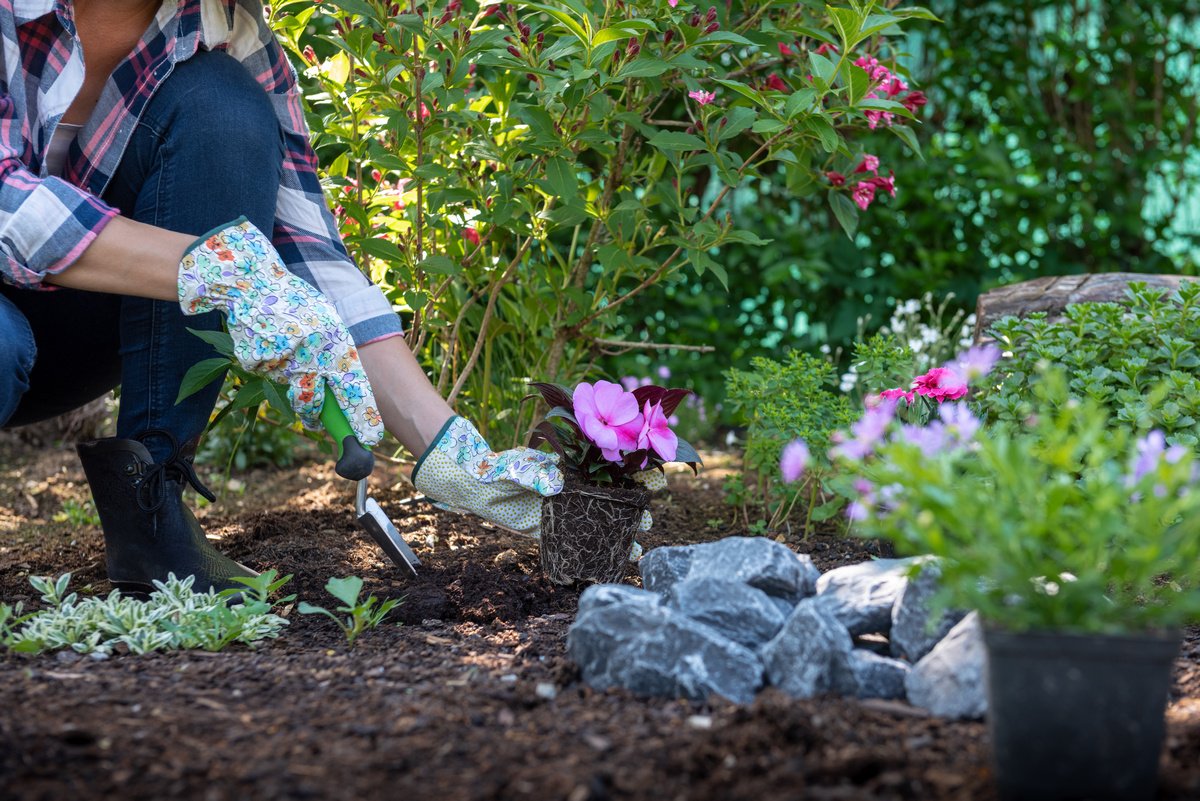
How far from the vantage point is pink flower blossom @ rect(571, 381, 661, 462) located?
1843 millimetres

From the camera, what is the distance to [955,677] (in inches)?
49.8

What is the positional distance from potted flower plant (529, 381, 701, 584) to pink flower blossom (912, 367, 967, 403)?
1.72 feet

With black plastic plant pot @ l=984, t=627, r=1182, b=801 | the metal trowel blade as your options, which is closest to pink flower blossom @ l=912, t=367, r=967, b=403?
the metal trowel blade

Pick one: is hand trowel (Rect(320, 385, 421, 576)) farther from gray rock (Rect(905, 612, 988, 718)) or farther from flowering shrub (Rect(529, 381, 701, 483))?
gray rock (Rect(905, 612, 988, 718))

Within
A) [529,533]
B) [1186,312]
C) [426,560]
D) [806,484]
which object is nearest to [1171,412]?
[1186,312]

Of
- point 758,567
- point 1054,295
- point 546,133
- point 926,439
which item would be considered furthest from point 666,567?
point 1054,295

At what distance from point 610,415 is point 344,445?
1.41 feet

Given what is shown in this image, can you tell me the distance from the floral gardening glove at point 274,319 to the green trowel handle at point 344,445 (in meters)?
0.01

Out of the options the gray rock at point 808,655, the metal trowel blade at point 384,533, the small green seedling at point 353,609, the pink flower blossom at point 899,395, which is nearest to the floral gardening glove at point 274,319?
the metal trowel blade at point 384,533

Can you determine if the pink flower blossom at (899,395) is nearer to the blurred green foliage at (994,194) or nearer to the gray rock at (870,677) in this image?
the gray rock at (870,677)

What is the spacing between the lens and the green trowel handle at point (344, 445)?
5.43 feet

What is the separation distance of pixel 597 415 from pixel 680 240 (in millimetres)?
527

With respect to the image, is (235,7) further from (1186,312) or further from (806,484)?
(1186,312)

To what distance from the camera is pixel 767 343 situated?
4016 mm
